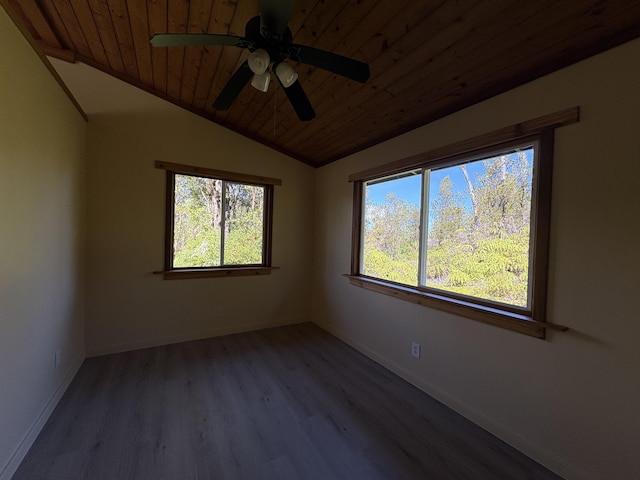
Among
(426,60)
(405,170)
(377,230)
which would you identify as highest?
(426,60)

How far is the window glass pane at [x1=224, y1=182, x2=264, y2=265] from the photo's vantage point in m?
3.52

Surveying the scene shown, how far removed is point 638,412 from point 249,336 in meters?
3.25

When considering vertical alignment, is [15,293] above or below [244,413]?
above

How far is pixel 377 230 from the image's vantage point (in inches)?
121

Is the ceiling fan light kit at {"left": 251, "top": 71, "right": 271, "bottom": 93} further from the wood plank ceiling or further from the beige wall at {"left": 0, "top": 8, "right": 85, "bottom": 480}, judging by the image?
the beige wall at {"left": 0, "top": 8, "right": 85, "bottom": 480}

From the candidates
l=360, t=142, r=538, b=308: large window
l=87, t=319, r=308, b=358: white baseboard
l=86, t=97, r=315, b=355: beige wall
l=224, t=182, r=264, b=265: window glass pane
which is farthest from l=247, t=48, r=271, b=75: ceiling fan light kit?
l=87, t=319, r=308, b=358: white baseboard

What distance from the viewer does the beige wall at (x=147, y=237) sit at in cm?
278

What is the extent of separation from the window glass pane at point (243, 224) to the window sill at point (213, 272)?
12cm

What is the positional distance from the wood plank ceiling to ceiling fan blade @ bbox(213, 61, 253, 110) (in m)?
0.50

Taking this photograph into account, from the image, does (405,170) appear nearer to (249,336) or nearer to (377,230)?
(377,230)

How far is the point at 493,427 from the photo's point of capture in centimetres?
185

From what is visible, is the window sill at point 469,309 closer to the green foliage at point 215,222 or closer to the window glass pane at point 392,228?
the window glass pane at point 392,228

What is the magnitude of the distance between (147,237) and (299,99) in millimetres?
2368

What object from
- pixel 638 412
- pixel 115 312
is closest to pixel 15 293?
pixel 115 312
